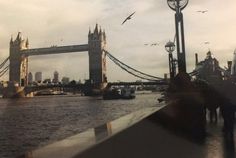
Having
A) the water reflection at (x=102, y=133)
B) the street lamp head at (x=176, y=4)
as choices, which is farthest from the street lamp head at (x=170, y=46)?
the water reflection at (x=102, y=133)

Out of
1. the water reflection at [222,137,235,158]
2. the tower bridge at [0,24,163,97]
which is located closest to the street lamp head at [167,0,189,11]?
the water reflection at [222,137,235,158]

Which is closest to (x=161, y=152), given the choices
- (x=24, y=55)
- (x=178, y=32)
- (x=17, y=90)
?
(x=178, y=32)

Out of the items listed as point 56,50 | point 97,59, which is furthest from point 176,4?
point 56,50

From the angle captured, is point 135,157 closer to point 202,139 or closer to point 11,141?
point 202,139

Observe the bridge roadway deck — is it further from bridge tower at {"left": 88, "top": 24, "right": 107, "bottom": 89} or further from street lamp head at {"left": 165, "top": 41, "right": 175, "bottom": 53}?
street lamp head at {"left": 165, "top": 41, "right": 175, "bottom": 53}

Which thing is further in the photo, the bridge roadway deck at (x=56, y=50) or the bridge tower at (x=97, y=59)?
the bridge roadway deck at (x=56, y=50)

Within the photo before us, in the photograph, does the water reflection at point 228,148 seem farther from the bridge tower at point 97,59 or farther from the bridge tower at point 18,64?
the bridge tower at point 18,64
